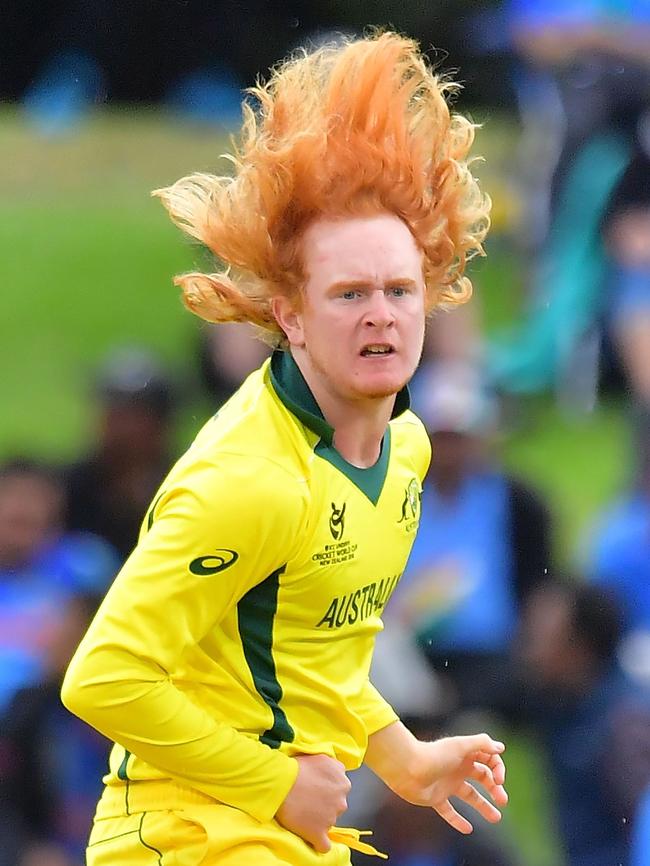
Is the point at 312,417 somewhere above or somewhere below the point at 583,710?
above

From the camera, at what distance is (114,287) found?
9.83m

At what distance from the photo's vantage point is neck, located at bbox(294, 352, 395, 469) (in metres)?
3.26

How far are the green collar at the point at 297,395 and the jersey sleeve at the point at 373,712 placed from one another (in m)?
0.54

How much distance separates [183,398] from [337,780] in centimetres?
473

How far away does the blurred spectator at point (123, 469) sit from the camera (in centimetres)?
668

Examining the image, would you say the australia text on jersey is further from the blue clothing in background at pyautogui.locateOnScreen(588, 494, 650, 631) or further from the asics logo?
the blue clothing in background at pyautogui.locateOnScreen(588, 494, 650, 631)

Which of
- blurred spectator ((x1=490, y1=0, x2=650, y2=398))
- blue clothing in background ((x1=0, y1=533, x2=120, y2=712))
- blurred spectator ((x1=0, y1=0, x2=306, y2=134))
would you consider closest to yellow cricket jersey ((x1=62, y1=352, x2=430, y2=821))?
blue clothing in background ((x1=0, y1=533, x2=120, y2=712))

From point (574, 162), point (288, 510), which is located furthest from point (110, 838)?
point (574, 162)

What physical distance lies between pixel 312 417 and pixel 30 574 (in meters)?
3.40

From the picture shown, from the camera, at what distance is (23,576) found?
6.41 meters

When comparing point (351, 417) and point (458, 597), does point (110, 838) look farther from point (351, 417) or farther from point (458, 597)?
point (458, 597)

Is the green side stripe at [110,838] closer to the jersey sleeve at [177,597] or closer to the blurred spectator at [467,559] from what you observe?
the jersey sleeve at [177,597]

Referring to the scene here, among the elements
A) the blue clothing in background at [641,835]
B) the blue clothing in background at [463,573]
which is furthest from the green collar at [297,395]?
the blue clothing in background at [463,573]

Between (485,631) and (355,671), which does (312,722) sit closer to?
(355,671)
